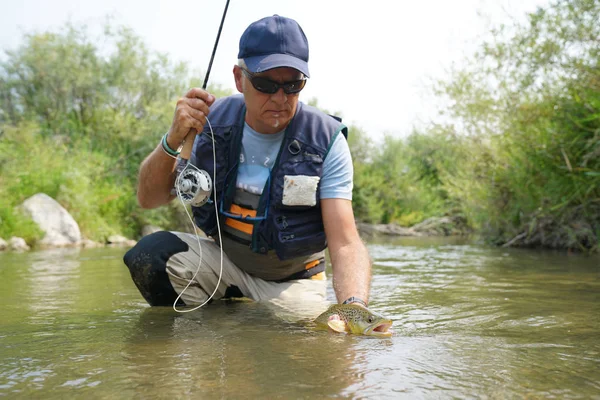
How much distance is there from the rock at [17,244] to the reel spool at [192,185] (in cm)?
→ 1027

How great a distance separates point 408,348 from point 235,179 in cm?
153

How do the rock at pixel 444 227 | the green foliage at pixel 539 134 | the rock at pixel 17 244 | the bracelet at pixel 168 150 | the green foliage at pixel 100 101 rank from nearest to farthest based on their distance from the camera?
the bracelet at pixel 168 150 → the green foliage at pixel 539 134 → the rock at pixel 17 244 → the green foliage at pixel 100 101 → the rock at pixel 444 227

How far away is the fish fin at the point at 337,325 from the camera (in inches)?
105

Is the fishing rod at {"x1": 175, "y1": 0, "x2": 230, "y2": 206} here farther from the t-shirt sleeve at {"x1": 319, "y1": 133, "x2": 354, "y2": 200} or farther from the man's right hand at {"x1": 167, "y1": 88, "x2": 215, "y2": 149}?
the t-shirt sleeve at {"x1": 319, "y1": 133, "x2": 354, "y2": 200}

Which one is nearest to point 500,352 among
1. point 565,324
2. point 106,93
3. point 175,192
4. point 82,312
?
point 565,324

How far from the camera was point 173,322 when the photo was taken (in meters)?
3.11

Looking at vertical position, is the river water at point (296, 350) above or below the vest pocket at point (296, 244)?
below

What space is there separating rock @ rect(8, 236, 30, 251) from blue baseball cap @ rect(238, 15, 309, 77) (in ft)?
34.8

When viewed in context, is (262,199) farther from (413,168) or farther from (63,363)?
(413,168)

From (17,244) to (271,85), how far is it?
1097 cm

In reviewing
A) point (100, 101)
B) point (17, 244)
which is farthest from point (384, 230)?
point (17, 244)

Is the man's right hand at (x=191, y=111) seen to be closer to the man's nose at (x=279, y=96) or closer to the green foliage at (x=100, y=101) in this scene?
the man's nose at (x=279, y=96)

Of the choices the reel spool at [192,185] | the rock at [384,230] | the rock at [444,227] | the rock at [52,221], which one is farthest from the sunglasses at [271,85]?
the rock at [384,230]

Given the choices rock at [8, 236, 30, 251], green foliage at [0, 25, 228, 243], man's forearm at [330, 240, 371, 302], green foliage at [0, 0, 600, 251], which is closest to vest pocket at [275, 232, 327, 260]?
man's forearm at [330, 240, 371, 302]
